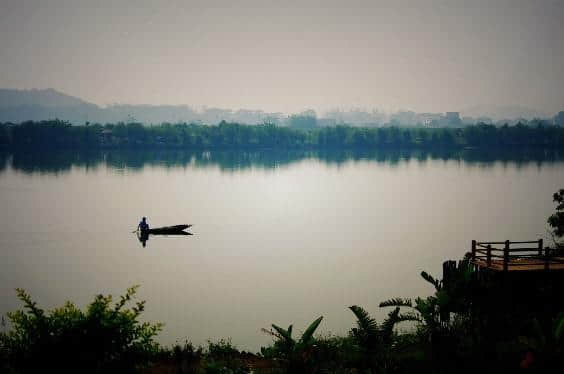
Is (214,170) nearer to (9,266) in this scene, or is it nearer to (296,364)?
(9,266)

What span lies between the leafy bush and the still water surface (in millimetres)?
10251

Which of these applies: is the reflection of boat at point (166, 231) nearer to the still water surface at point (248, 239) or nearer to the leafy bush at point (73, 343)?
the still water surface at point (248, 239)

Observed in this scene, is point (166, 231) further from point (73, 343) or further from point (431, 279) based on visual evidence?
point (73, 343)

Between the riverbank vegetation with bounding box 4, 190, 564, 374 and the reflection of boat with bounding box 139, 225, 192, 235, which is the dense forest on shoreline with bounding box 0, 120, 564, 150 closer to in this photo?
the reflection of boat with bounding box 139, 225, 192, 235

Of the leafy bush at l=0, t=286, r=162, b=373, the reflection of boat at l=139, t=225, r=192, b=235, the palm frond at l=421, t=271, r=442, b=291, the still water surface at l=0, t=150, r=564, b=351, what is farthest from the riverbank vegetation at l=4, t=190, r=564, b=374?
the reflection of boat at l=139, t=225, r=192, b=235

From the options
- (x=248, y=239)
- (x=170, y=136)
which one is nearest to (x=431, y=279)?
(x=248, y=239)

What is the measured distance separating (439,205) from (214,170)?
61923mm

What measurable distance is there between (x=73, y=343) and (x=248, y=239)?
34859mm

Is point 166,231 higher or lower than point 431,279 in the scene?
lower

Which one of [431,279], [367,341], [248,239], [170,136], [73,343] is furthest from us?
[170,136]

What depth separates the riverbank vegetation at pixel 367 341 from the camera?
37.1 feet

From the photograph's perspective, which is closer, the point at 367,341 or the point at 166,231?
the point at 367,341

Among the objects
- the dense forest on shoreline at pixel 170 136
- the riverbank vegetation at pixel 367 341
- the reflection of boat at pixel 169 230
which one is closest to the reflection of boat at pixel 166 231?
the reflection of boat at pixel 169 230

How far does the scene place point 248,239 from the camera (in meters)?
46.0
